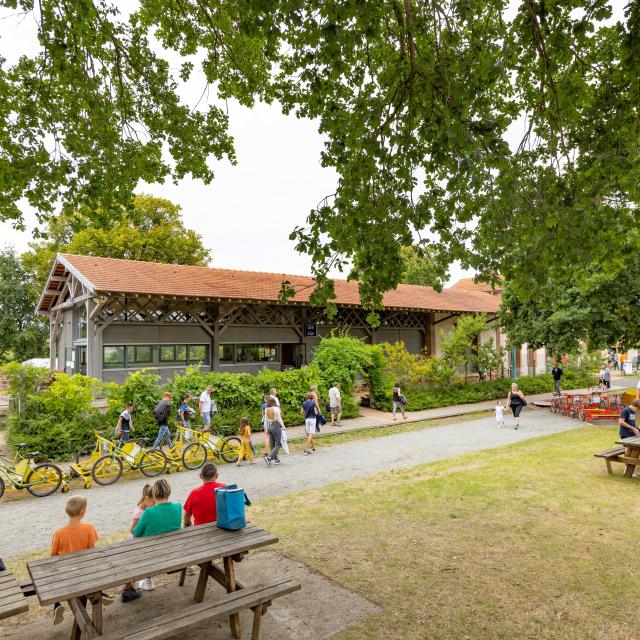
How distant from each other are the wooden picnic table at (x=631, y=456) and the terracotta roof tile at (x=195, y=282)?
7.36m

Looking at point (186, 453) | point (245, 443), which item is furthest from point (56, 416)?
point (245, 443)

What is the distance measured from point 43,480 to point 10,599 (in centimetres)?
693

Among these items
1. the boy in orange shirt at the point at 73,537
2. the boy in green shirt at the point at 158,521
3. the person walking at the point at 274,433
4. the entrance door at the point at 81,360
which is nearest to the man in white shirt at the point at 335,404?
the person walking at the point at 274,433

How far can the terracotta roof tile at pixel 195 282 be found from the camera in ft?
61.2

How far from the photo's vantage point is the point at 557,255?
21.2ft

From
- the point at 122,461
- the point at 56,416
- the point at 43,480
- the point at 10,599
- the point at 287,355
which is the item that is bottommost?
the point at 43,480

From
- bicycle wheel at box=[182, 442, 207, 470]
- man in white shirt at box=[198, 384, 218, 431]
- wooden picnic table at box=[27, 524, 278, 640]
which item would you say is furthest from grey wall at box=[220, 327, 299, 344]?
wooden picnic table at box=[27, 524, 278, 640]

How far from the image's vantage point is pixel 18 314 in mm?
35156

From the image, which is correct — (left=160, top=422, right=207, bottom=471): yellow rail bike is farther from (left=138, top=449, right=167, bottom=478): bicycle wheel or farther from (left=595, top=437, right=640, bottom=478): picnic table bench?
(left=595, top=437, right=640, bottom=478): picnic table bench

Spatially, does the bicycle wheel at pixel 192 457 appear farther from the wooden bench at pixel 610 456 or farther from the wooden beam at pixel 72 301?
→ the wooden beam at pixel 72 301

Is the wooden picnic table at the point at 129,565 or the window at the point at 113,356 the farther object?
the window at the point at 113,356

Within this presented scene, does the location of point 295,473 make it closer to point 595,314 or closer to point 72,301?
point 595,314

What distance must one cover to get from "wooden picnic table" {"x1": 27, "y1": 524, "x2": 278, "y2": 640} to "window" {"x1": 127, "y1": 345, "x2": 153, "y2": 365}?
51.8 feet

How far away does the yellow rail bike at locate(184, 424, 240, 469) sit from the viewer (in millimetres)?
11922
